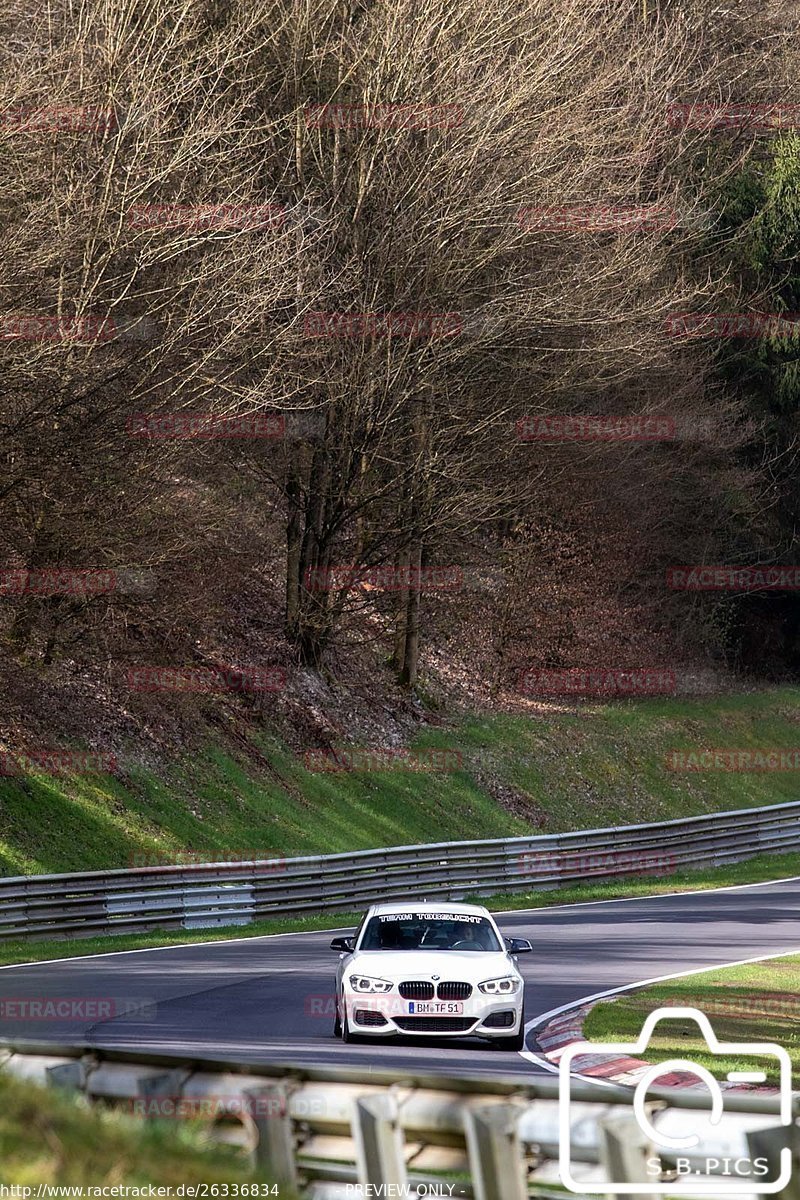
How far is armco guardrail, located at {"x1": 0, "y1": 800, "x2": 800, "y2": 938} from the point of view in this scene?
73.9ft

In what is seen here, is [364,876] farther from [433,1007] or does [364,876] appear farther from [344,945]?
[433,1007]

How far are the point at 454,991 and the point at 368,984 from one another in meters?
0.77

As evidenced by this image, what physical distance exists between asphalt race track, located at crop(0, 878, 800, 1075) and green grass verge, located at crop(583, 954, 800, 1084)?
773 millimetres

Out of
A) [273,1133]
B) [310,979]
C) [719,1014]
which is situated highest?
[273,1133]

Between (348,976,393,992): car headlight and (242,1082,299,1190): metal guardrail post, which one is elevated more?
(242,1082,299,1190): metal guardrail post

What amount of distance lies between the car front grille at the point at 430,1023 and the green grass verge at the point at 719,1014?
48.8 inches

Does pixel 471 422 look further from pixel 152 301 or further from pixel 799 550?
pixel 799 550

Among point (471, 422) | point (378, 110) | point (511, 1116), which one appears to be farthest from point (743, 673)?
point (511, 1116)

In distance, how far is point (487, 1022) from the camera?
13.9 meters

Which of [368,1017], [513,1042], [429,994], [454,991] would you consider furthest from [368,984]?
[513,1042]

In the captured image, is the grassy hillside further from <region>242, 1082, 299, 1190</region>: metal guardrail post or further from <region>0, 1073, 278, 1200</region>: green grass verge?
<region>0, 1073, 278, 1200</region>: green grass verge

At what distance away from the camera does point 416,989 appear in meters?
14.1

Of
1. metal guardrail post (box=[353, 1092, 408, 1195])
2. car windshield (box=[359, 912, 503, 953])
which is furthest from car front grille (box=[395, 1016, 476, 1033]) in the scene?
metal guardrail post (box=[353, 1092, 408, 1195])

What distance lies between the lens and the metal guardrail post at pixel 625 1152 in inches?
163
